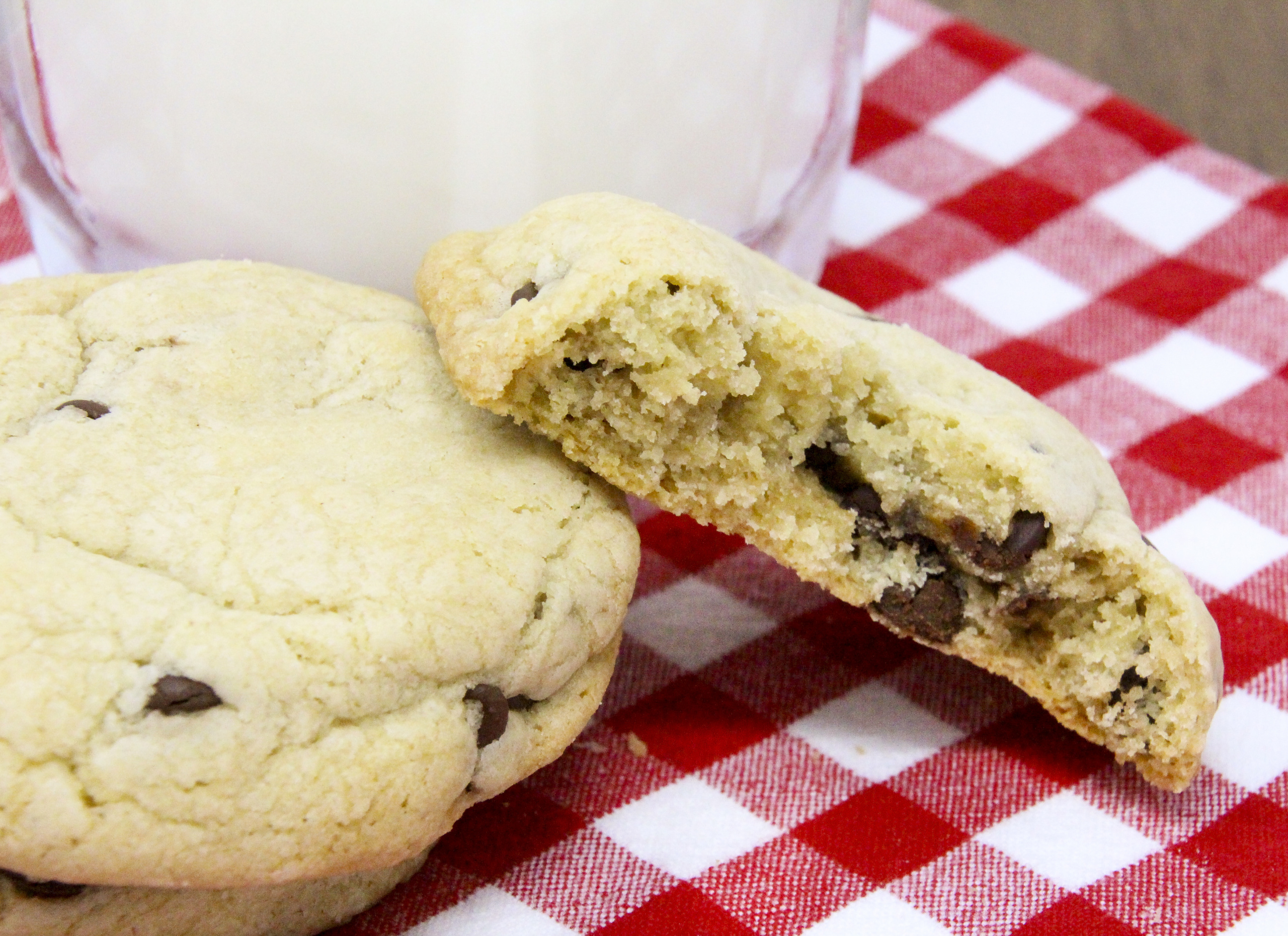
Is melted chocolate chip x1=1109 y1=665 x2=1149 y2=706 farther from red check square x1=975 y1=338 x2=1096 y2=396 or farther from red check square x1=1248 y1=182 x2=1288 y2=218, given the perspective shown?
red check square x1=1248 y1=182 x2=1288 y2=218

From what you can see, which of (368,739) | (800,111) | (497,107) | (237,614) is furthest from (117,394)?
(800,111)

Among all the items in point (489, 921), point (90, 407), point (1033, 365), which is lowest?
point (489, 921)

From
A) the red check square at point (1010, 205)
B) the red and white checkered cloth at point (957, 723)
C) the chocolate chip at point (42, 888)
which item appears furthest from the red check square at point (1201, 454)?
the chocolate chip at point (42, 888)

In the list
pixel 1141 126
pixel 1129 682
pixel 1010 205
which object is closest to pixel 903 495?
pixel 1129 682

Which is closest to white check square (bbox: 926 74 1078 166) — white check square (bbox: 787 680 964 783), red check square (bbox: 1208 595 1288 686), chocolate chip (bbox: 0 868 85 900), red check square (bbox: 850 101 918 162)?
red check square (bbox: 850 101 918 162)

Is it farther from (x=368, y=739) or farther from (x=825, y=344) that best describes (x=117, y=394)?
(x=825, y=344)

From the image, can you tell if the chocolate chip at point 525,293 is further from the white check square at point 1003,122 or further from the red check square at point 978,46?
the red check square at point 978,46

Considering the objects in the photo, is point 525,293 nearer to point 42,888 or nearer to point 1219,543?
point 42,888
